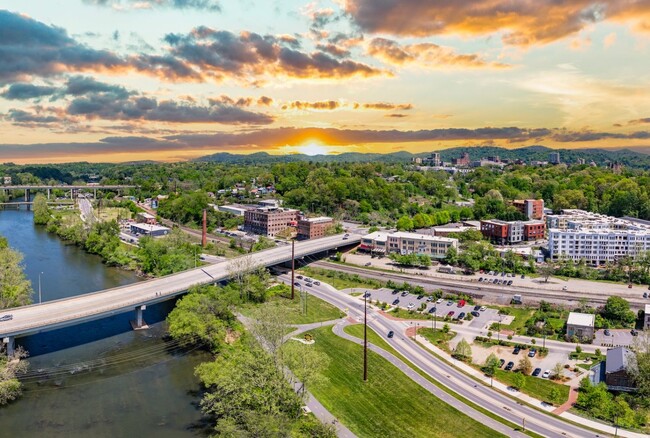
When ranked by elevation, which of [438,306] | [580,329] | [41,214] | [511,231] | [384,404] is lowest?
[384,404]

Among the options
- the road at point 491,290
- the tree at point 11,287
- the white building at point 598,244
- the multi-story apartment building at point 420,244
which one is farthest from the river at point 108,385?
the white building at point 598,244

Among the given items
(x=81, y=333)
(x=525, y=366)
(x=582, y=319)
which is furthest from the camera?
(x=582, y=319)

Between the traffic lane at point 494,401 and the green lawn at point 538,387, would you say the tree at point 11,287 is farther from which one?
the green lawn at point 538,387

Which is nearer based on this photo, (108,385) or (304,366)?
(304,366)

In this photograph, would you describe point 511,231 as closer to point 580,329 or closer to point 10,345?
point 580,329

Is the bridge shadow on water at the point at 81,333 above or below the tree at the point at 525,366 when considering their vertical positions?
below

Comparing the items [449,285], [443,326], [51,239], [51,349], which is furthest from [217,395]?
[51,239]

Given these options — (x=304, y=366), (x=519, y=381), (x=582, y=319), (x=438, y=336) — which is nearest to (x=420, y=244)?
(x=438, y=336)
